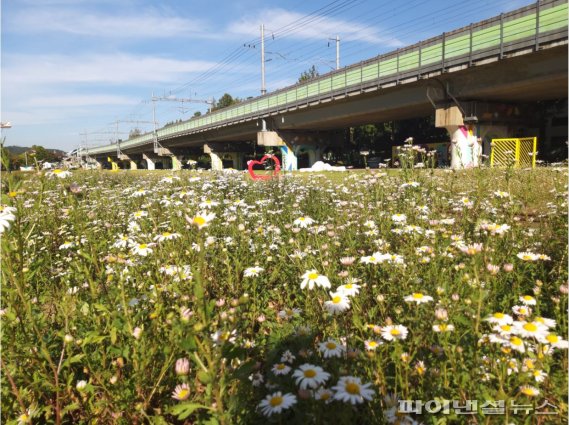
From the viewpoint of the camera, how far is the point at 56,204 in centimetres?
562

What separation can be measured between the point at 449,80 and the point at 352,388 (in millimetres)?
21430

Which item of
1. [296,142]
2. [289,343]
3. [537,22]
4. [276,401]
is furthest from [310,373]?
[296,142]

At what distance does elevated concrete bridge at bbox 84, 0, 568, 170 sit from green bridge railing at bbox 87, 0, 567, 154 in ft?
0.12

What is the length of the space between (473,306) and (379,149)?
51863mm

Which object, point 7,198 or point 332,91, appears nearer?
point 7,198

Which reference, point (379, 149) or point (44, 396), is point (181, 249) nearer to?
point (44, 396)

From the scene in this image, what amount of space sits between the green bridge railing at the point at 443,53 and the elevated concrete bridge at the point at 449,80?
0.04 metres

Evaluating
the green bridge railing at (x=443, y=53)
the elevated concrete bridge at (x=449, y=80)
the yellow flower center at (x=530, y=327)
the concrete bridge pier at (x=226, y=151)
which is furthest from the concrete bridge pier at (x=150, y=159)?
the yellow flower center at (x=530, y=327)

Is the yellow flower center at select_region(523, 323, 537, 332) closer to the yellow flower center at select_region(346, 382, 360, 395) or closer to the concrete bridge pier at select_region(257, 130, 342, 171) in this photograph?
the yellow flower center at select_region(346, 382, 360, 395)

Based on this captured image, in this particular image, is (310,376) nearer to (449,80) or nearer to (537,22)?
(537,22)

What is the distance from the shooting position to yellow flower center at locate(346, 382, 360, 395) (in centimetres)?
146

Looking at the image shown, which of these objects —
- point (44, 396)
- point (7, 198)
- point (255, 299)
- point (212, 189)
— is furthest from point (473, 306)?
point (212, 189)

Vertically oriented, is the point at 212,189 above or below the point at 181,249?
above

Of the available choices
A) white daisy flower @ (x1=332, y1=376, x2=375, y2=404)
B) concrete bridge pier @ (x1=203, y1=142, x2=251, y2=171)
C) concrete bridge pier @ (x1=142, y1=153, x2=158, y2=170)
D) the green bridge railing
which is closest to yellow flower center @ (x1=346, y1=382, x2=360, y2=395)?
white daisy flower @ (x1=332, y1=376, x2=375, y2=404)
